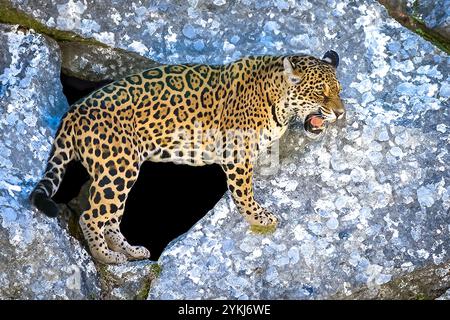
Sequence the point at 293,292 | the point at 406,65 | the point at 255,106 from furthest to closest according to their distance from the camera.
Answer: the point at 406,65 < the point at 255,106 < the point at 293,292

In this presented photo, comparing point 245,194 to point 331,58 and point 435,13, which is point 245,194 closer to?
point 331,58

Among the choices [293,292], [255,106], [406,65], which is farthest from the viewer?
[406,65]

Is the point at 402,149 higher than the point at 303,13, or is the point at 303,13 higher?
the point at 303,13

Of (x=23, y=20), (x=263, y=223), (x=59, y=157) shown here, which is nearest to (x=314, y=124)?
(x=263, y=223)

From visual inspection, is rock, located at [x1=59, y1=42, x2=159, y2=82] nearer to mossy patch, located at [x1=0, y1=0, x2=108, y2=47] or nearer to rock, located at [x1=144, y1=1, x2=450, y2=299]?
mossy patch, located at [x1=0, y1=0, x2=108, y2=47]

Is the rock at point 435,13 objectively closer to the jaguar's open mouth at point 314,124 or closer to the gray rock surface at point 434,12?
the gray rock surface at point 434,12

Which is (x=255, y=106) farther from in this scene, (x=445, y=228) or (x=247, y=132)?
(x=445, y=228)

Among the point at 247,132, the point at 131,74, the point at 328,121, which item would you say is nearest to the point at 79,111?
the point at 131,74

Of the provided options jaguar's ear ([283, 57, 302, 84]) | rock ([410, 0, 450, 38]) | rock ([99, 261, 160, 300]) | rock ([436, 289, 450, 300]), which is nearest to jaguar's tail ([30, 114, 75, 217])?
rock ([99, 261, 160, 300])
